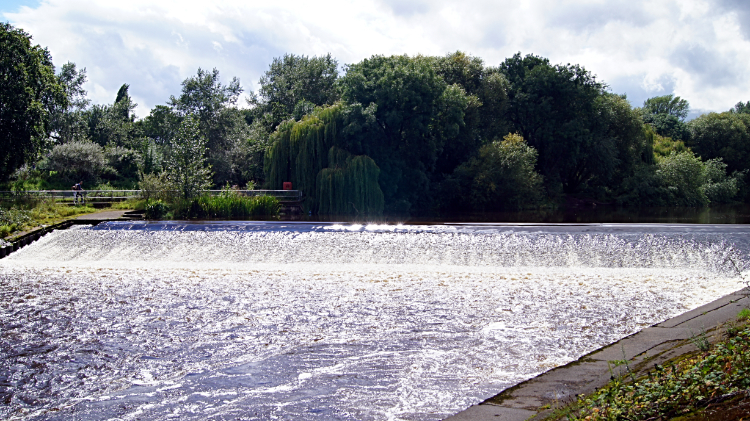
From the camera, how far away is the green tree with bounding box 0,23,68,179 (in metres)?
25.4

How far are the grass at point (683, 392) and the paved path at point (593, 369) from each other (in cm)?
40

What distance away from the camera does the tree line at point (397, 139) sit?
26391 millimetres

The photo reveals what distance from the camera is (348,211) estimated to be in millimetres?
25750

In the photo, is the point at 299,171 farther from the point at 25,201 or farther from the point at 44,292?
the point at 44,292

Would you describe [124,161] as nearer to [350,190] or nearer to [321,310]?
[350,190]

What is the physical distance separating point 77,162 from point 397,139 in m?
20.3

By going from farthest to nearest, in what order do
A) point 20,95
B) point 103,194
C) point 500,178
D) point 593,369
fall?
point 500,178 → point 103,194 → point 20,95 → point 593,369

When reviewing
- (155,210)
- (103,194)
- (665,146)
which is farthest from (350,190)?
(665,146)

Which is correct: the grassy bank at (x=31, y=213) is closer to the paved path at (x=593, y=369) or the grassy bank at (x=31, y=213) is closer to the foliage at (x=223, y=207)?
the foliage at (x=223, y=207)

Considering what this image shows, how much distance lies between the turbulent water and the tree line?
10560 mm

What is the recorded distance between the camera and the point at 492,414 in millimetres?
5438

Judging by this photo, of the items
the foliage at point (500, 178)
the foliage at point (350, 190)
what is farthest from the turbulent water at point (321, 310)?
the foliage at point (500, 178)

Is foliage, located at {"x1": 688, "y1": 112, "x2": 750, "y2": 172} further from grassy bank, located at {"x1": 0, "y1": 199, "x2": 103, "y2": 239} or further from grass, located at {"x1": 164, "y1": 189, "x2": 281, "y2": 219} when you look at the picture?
grassy bank, located at {"x1": 0, "y1": 199, "x2": 103, "y2": 239}

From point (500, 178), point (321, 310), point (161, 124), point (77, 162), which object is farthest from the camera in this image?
point (161, 124)
